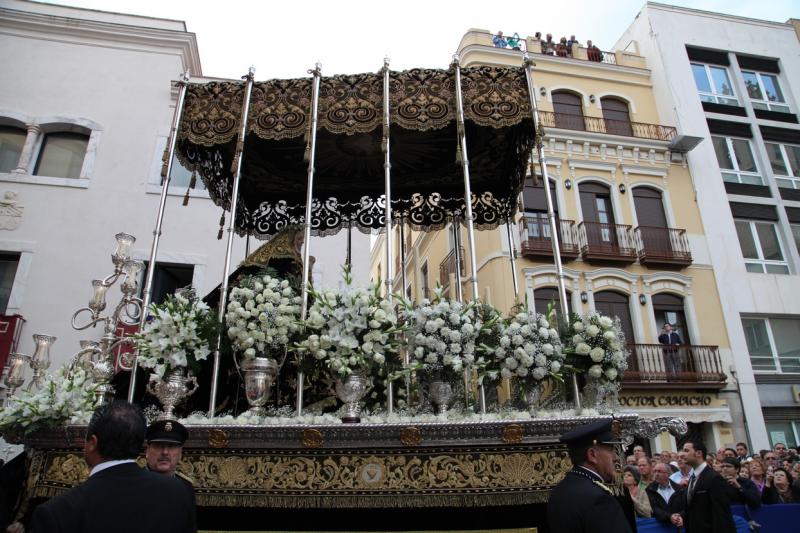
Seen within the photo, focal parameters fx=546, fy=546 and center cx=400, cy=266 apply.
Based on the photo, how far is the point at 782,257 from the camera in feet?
60.6

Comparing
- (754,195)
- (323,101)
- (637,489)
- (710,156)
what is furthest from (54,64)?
(754,195)

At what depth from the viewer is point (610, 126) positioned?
63.3 ft

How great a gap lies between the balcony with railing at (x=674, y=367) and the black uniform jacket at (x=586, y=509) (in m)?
14.0

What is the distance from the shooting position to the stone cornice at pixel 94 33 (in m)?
13.0

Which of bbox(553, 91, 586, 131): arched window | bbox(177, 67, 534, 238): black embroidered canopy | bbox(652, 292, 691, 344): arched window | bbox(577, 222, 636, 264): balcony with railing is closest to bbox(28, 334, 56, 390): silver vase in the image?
bbox(177, 67, 534, 238): black embroidered canopy

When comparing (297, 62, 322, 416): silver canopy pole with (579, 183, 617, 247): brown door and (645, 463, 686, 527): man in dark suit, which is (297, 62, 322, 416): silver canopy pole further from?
(579, 183, 617, 247): brown door

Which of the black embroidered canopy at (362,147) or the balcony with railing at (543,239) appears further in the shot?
the balcony with railing at (543,239)

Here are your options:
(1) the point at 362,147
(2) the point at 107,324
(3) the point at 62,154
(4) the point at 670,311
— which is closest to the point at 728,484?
(1) the point at 362,147

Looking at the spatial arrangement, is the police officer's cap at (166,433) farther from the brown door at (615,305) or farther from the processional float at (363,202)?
the brown door at (615,305)

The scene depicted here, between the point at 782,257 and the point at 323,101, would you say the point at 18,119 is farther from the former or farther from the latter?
the point at 782,257

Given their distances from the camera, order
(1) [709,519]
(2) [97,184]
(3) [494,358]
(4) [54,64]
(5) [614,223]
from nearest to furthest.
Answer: (3) [494,358] → (1) [709,519] → (2) [97,184] → (4) [54,64] → (5) [614,223]

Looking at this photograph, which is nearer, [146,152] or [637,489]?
[637,489]

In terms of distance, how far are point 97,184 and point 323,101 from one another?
8.53m

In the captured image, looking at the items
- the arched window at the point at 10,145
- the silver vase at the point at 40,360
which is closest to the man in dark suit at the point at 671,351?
the silver vase at the point at 40,360
